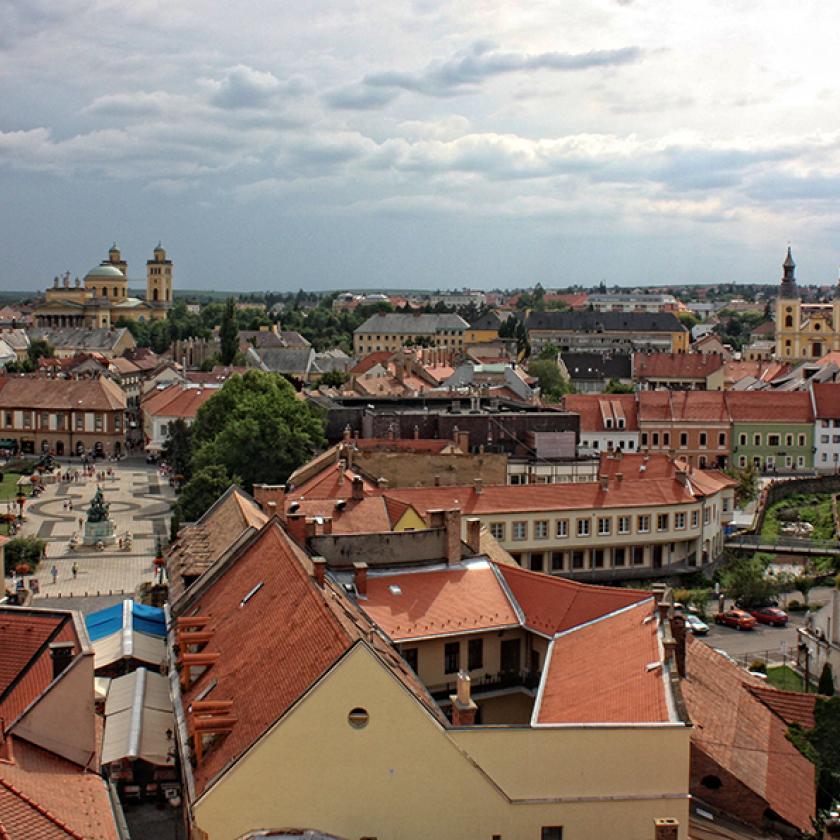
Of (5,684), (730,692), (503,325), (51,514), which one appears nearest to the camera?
(5,684)

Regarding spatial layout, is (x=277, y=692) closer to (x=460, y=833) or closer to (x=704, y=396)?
(x=460, y=833)

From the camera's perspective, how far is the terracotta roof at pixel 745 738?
2366 cm

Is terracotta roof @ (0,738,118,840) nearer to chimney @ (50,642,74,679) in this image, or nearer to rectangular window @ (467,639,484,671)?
chimney @ (50,642,74,679)

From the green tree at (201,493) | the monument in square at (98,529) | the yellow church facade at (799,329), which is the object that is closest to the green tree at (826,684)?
the green tree at (201,493)

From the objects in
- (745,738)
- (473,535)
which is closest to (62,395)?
(473,535)

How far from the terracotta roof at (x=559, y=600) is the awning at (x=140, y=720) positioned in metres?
8.56

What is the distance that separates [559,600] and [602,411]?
184 feet

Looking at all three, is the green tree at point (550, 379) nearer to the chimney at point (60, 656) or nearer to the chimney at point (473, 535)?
the chimney at point (473, 535)

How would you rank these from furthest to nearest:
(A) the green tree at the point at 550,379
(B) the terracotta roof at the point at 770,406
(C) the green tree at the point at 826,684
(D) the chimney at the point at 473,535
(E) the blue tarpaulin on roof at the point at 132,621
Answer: (A) the green tree at the point at 550,379
(B) the terracotta roof at the point at 770,406
(C) the green tree at the point at 826,684
(D) the chimney at the point at 473,535
(E) the blue tarpaulin on roof at the point at 132,621

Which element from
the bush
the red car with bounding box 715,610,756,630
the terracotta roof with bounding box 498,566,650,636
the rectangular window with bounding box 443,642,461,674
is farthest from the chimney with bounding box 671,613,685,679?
the bush

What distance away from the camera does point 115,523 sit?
209 feet

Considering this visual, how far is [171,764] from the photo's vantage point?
2300 cm

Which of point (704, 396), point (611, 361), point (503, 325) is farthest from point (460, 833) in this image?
point (503, 325)

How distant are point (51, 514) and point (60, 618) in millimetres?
46459
